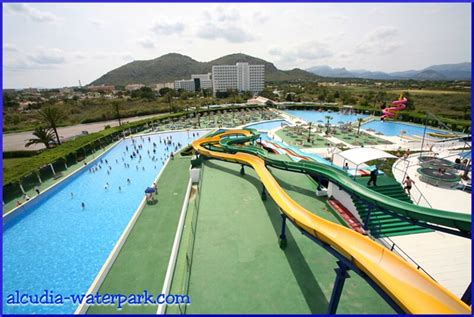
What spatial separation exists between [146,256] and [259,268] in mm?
6636

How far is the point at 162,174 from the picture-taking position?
918 inches

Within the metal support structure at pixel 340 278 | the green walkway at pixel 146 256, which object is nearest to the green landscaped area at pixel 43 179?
the green walkway at pixel 146 256

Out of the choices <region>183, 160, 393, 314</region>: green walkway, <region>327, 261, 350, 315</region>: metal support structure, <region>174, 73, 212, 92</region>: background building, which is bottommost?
<region>183, 160, 393, 314</region>: green walkway

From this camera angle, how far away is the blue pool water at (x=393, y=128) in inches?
1548

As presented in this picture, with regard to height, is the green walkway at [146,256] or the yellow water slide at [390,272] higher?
the yellow water slide at [390,272]

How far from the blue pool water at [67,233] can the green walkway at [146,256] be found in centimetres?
239

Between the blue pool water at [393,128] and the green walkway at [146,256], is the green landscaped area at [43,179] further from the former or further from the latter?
the blue pool water at [393,128]

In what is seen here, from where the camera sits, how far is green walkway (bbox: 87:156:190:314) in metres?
10.3

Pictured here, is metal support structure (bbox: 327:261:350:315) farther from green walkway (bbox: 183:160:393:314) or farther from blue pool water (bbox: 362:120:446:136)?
blue pool water (bbox: 362:120:446:136)

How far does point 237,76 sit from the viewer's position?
4916 inches

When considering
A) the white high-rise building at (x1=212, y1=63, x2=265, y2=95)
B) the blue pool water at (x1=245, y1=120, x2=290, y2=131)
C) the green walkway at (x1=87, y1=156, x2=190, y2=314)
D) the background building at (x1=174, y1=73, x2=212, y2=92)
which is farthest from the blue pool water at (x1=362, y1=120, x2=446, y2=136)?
the background building at (x1=174, y1=73, x2=212, y2=92)

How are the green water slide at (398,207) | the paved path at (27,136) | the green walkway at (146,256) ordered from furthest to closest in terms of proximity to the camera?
the paved path at (27,136) < the green walkway at (146,256) < the green water slide at (398,207)

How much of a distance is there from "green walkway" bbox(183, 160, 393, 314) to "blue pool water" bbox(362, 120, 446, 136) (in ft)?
117

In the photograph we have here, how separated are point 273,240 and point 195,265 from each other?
12.6ft
